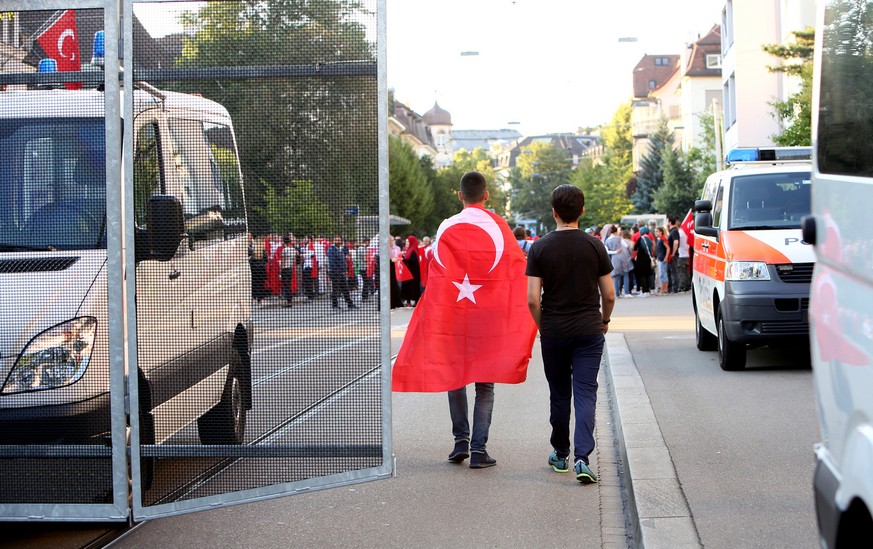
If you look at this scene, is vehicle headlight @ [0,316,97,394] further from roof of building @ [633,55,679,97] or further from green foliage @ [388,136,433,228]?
roof of building @ [633,55,679,97]

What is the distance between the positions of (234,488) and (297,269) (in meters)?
1.05

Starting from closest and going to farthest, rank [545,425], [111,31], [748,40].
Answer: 1. [111,31]
2. [545,425]
3. [748,40]

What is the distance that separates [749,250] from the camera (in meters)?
11.6

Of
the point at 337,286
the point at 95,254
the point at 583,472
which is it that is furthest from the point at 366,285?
the point at 583,472

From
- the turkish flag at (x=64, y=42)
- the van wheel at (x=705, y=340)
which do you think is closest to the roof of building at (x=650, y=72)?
the van wheel at (x=705, y=340)

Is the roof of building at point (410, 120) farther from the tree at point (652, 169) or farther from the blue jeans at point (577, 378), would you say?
the blue jeans at point (577, 378)

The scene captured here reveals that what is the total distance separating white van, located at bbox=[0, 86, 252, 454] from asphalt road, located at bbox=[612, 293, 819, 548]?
2597 millimetres

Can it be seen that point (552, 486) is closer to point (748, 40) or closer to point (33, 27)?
point (33, 27)

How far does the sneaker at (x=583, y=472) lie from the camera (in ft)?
22.3

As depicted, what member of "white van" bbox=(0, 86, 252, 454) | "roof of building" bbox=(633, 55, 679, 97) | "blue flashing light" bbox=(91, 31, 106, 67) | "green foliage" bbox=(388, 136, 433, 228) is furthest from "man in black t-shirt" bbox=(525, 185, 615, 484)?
"roof of building" bbox=(633, 55, 679, 97)

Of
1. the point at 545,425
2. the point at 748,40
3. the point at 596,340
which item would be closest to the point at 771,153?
the point at 545,425

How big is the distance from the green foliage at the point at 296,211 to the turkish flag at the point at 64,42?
0.98 metres

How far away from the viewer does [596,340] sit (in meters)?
6.85

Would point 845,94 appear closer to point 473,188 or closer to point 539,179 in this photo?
point 473,188
